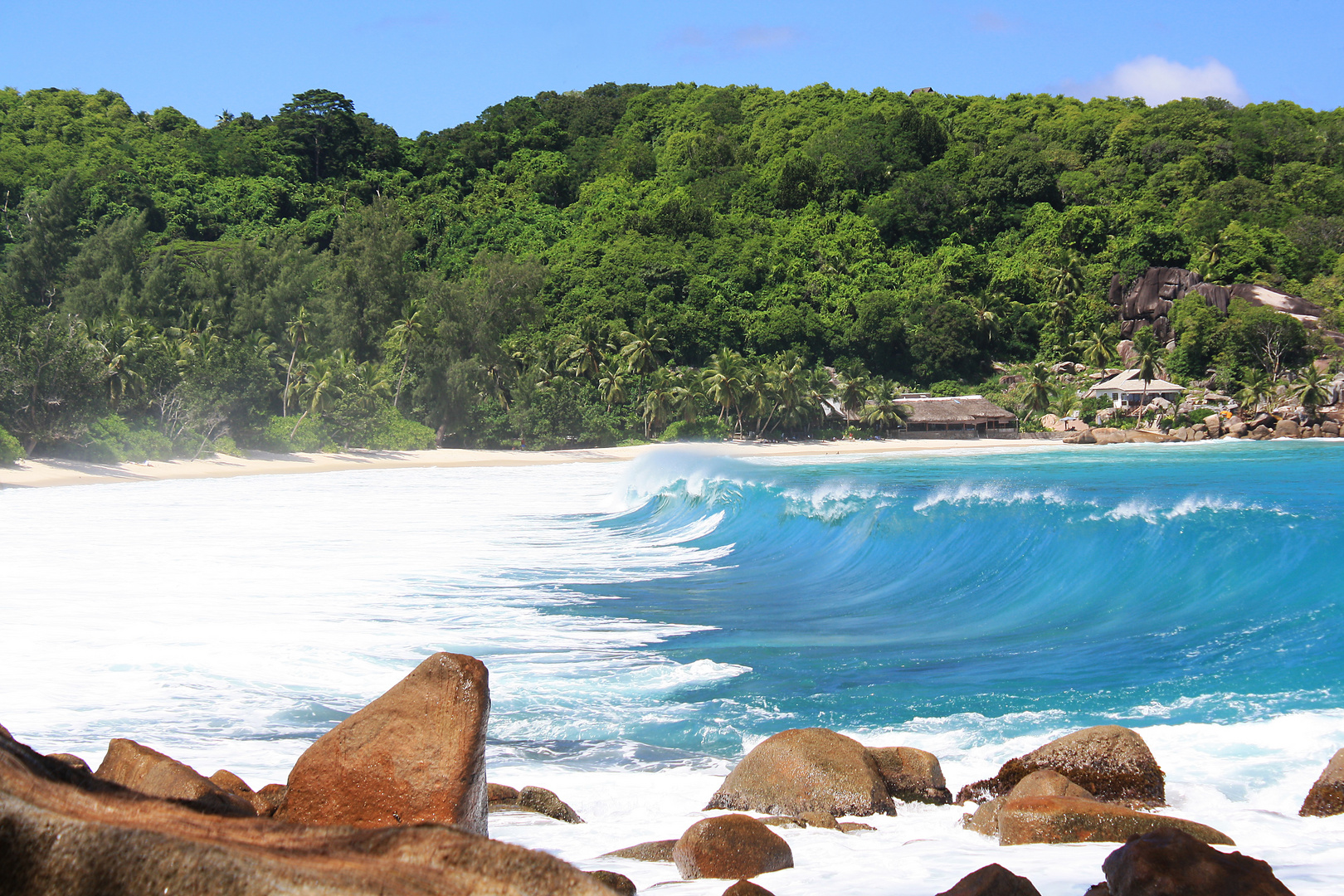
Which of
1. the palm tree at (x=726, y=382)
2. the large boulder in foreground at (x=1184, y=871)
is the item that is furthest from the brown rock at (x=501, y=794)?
the palm tree at (x=726, y=382)

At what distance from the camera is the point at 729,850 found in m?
4.43

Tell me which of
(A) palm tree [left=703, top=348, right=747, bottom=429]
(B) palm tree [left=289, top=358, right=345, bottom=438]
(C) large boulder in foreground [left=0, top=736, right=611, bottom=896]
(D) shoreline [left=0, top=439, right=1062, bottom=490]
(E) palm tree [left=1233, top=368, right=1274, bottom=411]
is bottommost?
(D) shoreline [left=0, top=439, right=1062, bottom=490]

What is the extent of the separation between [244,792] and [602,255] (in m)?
73.0

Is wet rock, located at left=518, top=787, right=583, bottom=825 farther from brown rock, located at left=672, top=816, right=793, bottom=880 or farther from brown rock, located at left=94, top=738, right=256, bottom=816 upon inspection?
brown rock, located at left=94, top=738, right=256, bottom=816

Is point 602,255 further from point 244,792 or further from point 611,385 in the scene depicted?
point 244,792

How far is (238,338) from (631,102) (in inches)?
2404

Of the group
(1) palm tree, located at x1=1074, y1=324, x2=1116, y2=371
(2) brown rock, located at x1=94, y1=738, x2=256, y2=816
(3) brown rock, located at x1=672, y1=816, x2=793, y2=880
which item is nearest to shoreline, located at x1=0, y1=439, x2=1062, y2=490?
(1) palm tree, located at x1=1074, y1=324, x2=1116, y2=371

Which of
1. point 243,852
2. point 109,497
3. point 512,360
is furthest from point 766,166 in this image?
point 243,852

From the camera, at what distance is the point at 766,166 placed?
90312 mm

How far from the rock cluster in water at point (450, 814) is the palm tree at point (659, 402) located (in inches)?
2099

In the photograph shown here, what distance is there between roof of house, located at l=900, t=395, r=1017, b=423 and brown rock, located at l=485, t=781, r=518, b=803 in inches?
2304

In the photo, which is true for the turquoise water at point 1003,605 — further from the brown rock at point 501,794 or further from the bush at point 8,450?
the bush at point 8,450

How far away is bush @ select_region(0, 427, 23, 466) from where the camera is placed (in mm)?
34875

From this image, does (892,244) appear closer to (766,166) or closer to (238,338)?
(766,166)
